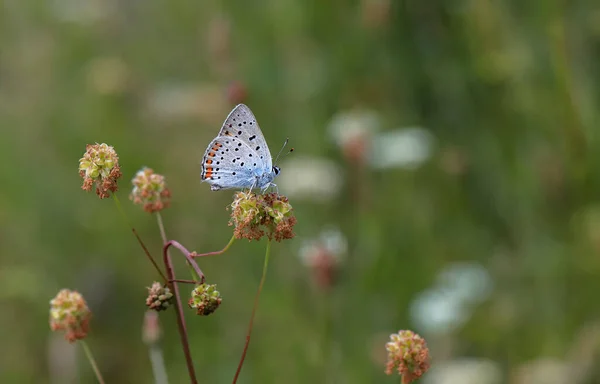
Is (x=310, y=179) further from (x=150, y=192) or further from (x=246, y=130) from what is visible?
(x=150, y=192)

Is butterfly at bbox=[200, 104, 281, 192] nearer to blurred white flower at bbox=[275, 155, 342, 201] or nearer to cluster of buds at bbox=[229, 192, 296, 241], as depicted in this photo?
cluster of buds at bbox=[229, 192, 296, 241]

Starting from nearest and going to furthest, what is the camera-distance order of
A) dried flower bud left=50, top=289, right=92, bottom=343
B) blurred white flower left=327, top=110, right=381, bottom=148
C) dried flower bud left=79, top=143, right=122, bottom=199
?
dried flower bud left=79, top=143, right=122, bottom=199
dried flower bud left=50, top=289, right=92, bottom=343
blurred white flower left=327, top=110, right=381, bottom=148

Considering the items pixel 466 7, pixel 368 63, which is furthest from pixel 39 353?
pixel 466 7

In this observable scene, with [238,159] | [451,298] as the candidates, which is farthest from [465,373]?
[238,159]

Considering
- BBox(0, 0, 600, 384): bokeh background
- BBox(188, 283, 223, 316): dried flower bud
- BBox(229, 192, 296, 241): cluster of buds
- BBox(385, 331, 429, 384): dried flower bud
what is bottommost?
BBox(385, 331, 429, 384): dried flower bud

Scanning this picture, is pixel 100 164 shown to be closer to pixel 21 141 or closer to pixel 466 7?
pixel 21 141

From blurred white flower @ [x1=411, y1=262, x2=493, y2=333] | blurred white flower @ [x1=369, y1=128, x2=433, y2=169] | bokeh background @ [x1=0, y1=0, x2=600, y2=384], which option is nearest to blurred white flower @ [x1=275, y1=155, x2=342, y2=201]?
bokeh background @ [x1=0, y1=0, x2=600, y2=384]

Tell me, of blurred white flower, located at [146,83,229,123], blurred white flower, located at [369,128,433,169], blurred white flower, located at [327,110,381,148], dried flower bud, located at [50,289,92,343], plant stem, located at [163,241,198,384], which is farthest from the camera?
blurred white flower, located at [369,128,433,169]
